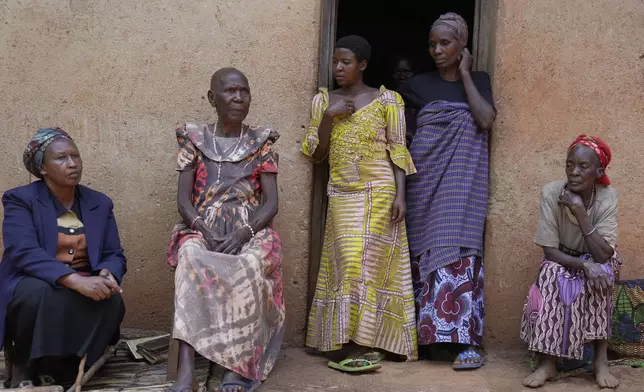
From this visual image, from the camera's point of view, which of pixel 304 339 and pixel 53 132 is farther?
pixel 304 339

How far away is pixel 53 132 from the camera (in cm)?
437

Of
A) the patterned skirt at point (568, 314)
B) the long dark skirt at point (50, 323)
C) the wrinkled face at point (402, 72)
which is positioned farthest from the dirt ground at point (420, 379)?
the wrinkled face at point (402, 72)

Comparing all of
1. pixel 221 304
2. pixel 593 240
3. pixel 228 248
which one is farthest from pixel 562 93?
pixel 221 304

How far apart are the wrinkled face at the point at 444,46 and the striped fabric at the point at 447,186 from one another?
0.82 feet

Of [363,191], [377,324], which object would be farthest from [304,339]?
[363,191]

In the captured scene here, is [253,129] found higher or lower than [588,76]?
lower

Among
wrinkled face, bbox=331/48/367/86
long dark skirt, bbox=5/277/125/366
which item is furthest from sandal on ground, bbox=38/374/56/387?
wrinkled face, bbox=331/48/367/86

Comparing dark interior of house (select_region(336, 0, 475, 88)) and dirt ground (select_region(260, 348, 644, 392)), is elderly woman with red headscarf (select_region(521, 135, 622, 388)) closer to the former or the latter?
dirt ground (select_region(260, 348, 644, 392))

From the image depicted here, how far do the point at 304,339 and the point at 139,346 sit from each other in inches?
41.3

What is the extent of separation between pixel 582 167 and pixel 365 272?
130 cm

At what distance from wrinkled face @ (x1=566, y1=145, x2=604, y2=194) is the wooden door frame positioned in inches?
39.7

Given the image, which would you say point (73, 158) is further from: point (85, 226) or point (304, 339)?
point (304, 339)

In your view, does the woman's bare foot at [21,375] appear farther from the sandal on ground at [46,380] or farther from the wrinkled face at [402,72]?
the wrinkled face at [402,72]

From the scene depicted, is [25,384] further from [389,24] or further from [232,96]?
[389,24]
